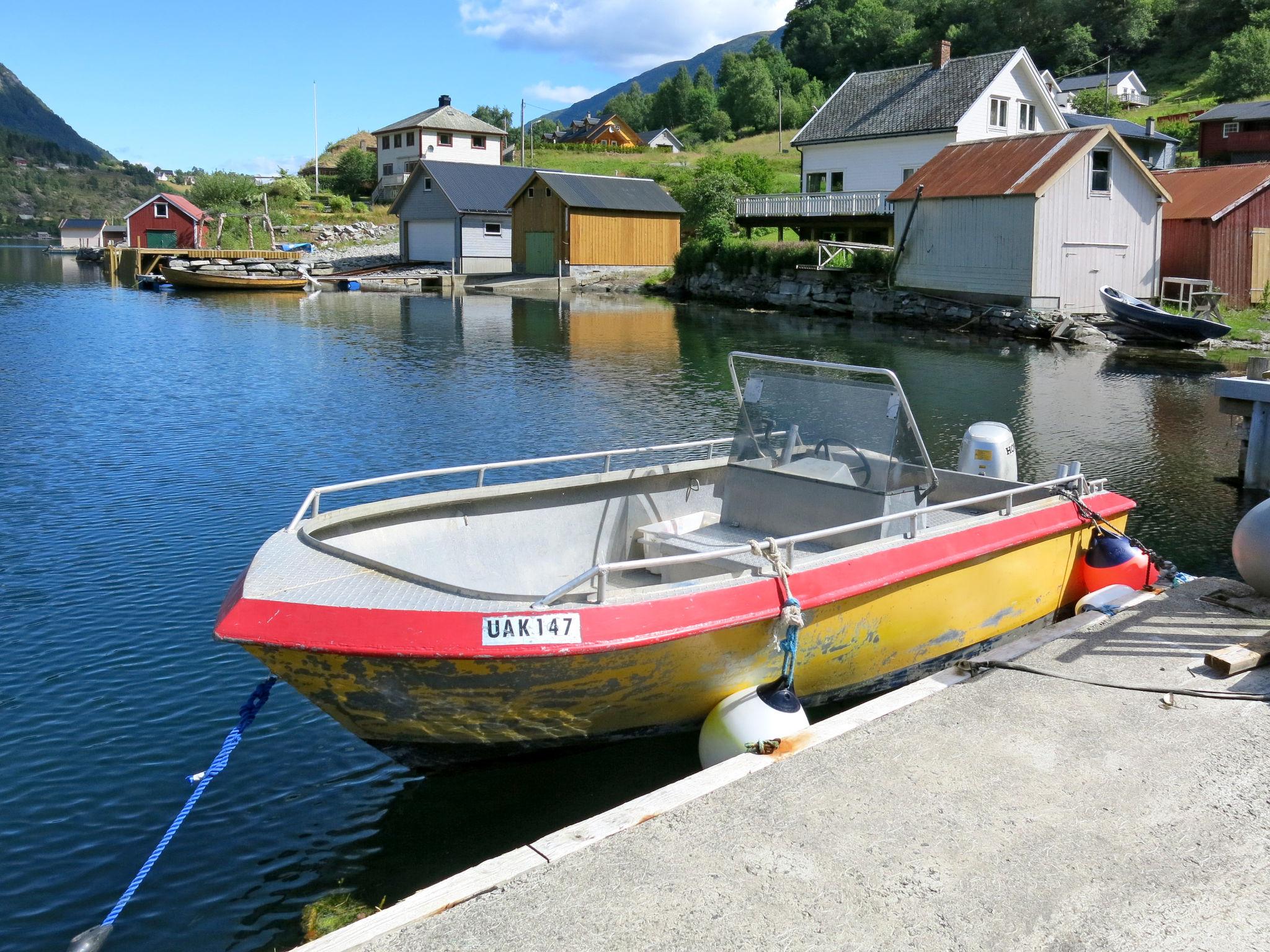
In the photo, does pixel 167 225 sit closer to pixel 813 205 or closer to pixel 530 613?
pixel 813 205

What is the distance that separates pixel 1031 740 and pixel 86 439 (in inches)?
641

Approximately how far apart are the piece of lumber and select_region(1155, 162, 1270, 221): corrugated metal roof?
33.5 m

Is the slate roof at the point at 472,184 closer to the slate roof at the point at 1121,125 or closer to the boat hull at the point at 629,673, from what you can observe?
the slate roof at the point at 1121,125

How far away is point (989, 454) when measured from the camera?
10148 mm

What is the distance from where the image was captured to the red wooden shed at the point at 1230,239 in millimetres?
35781

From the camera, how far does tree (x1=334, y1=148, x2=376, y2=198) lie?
90500 millimetres

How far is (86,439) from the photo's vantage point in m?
17.9

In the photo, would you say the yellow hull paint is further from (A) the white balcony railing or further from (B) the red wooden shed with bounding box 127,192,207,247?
(B) the red wooden shed with bounding box 127,192,207,247

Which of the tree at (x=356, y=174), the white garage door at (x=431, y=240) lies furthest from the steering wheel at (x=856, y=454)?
the tree at (x=356, y=174)

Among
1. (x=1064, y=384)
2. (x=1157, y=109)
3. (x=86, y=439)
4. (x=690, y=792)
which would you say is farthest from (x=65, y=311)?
(x=1157, y=109)

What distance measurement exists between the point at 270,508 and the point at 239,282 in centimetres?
4455

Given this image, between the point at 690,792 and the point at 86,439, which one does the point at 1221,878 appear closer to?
the point at 690,792

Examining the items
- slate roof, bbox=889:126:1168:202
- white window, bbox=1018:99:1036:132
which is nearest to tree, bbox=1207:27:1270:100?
white window, bbox=1018:99:1036:132

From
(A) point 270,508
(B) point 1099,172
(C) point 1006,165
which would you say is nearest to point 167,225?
(C) point 1006,165
